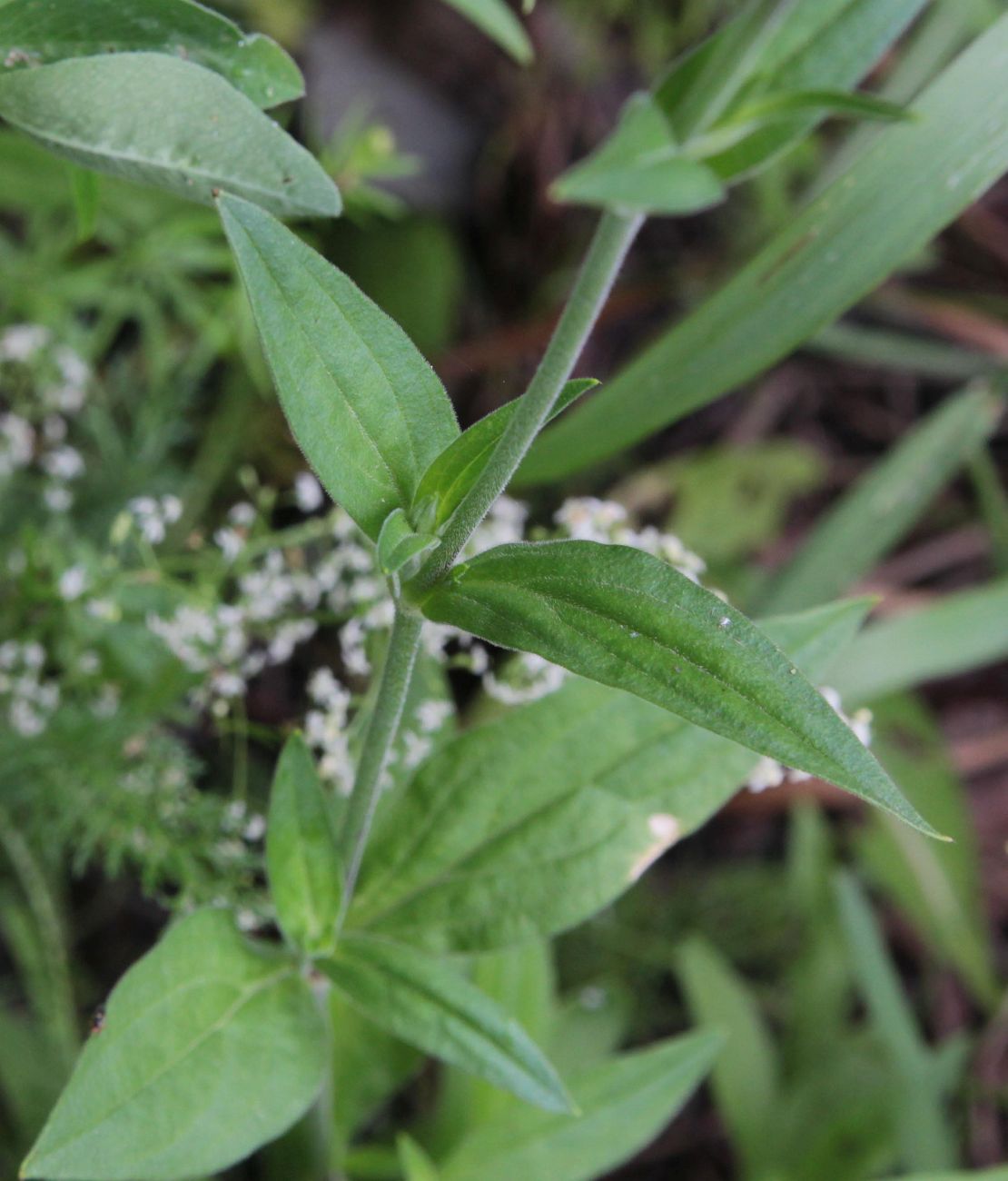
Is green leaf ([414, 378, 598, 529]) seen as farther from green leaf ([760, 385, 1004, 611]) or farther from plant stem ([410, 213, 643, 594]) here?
green leaf ([760, 385, 1004, 611])

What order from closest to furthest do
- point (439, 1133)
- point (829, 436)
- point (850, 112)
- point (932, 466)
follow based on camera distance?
point (850, 112) → point (439, 1133) → point (932, 466) → point (829, 436)

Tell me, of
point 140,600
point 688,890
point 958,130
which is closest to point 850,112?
point 958,130

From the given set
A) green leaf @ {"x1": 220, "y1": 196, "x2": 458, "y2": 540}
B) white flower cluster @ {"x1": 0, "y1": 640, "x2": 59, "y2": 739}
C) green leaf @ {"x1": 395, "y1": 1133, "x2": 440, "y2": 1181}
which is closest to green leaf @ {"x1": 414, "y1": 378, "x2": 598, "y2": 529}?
green leaf @ {"x1": 220, "y1": 196, "x2": 458, "y2": 540}

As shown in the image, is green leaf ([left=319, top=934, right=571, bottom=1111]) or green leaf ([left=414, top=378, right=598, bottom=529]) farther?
green leaf ([left=319, top=934, right=571, bottom=1111])

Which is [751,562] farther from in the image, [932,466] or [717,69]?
[717,69]

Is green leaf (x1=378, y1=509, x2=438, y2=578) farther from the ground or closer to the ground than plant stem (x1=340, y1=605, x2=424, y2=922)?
farther from the ground

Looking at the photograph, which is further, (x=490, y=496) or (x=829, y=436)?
(x=829, y=436)

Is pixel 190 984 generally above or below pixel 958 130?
below

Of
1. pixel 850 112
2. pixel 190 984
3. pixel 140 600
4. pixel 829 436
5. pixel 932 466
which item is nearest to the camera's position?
pixel 850 112
